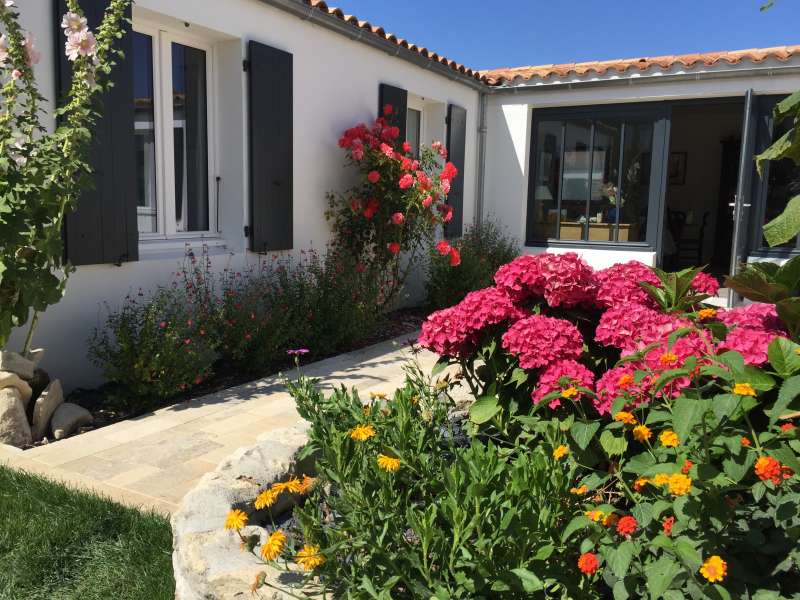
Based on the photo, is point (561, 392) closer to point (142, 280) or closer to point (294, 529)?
point (294, 529)

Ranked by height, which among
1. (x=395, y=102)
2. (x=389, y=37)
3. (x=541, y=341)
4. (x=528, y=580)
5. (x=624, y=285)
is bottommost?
(x=528, y=580)

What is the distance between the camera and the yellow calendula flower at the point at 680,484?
1.41 metres

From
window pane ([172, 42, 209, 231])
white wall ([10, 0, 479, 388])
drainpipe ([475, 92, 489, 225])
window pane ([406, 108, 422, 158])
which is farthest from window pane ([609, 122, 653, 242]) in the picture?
window pane ([172, 42, 209, 231])

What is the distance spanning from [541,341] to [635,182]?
26.3ft

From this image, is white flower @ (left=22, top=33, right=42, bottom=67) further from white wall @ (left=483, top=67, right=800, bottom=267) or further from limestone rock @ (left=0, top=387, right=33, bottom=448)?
white wall @ (left=483, top=67, right=800, bottom=267)

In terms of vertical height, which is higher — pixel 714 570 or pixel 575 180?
pixel 575 180

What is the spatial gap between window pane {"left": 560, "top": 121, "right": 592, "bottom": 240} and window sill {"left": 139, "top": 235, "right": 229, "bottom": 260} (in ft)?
Answer: 18.9

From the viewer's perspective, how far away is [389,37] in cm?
732

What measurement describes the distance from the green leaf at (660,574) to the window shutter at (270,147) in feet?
15.9

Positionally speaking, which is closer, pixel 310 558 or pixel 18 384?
pixel 310 558

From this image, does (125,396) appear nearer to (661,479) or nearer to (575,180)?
(661,479)

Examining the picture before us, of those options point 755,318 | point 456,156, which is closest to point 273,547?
point 755,318

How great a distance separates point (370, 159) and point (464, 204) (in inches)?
132

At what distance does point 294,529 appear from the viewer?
2.02 metres
